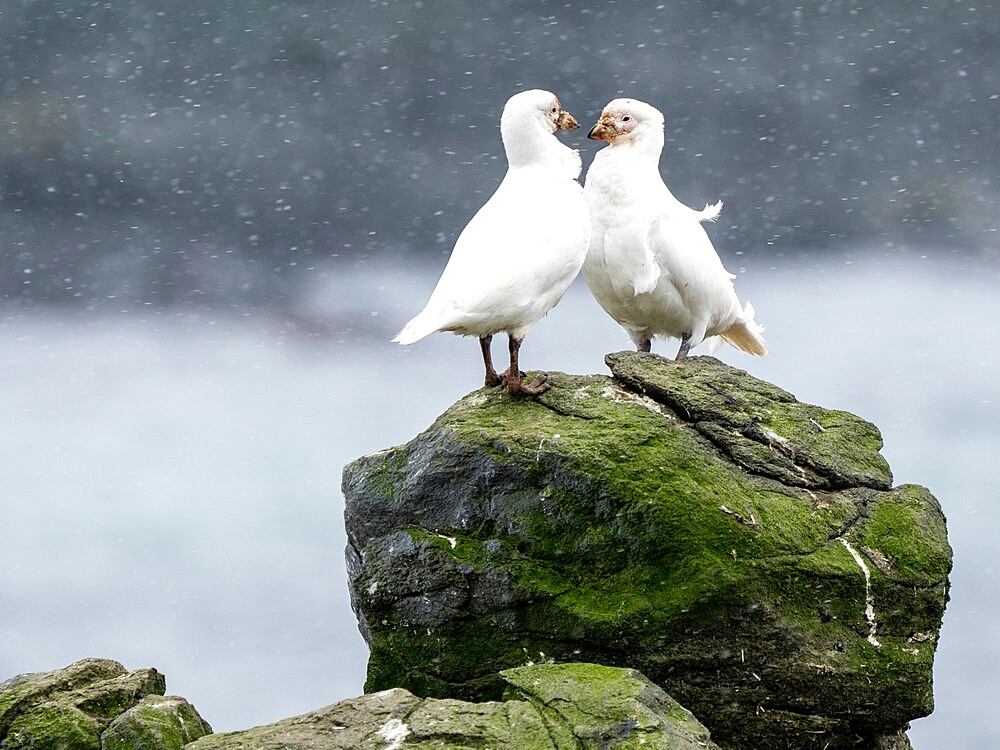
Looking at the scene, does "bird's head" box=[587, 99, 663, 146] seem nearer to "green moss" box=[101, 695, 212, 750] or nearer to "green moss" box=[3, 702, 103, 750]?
"green moss" box=[101, 695, 212, 750]

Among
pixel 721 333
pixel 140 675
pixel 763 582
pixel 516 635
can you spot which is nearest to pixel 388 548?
pixel 516 635

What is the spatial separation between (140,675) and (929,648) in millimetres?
5130

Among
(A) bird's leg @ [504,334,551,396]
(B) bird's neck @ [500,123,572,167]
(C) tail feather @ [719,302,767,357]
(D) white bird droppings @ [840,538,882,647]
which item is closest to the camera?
(D) white bird droppings @ [840,538,882,647]

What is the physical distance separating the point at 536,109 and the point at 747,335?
162 inches

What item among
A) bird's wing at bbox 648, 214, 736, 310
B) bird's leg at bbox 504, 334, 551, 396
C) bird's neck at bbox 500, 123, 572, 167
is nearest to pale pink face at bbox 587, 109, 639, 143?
bird's wing at bbox 648, 214, 736, 310

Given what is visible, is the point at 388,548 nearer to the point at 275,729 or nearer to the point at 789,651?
the point at 275,729

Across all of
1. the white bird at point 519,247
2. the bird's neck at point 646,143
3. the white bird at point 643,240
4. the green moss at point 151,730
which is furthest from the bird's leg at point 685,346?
the green moss at point 151,730

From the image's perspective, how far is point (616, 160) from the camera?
1155cm

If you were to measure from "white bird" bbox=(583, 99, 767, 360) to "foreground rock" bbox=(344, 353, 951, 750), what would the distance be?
7.87 ft

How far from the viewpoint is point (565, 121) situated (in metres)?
10.2

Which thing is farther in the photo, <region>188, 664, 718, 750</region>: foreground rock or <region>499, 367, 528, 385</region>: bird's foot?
<region>499, 367, 528, 385</region>: bird's foot

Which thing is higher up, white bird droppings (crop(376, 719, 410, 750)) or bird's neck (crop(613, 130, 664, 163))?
bird's neck (crop(613, 130, 664, 163))

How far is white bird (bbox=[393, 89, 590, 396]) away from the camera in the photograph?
8.91 meters

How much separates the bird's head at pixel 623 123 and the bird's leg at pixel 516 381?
2.99m
